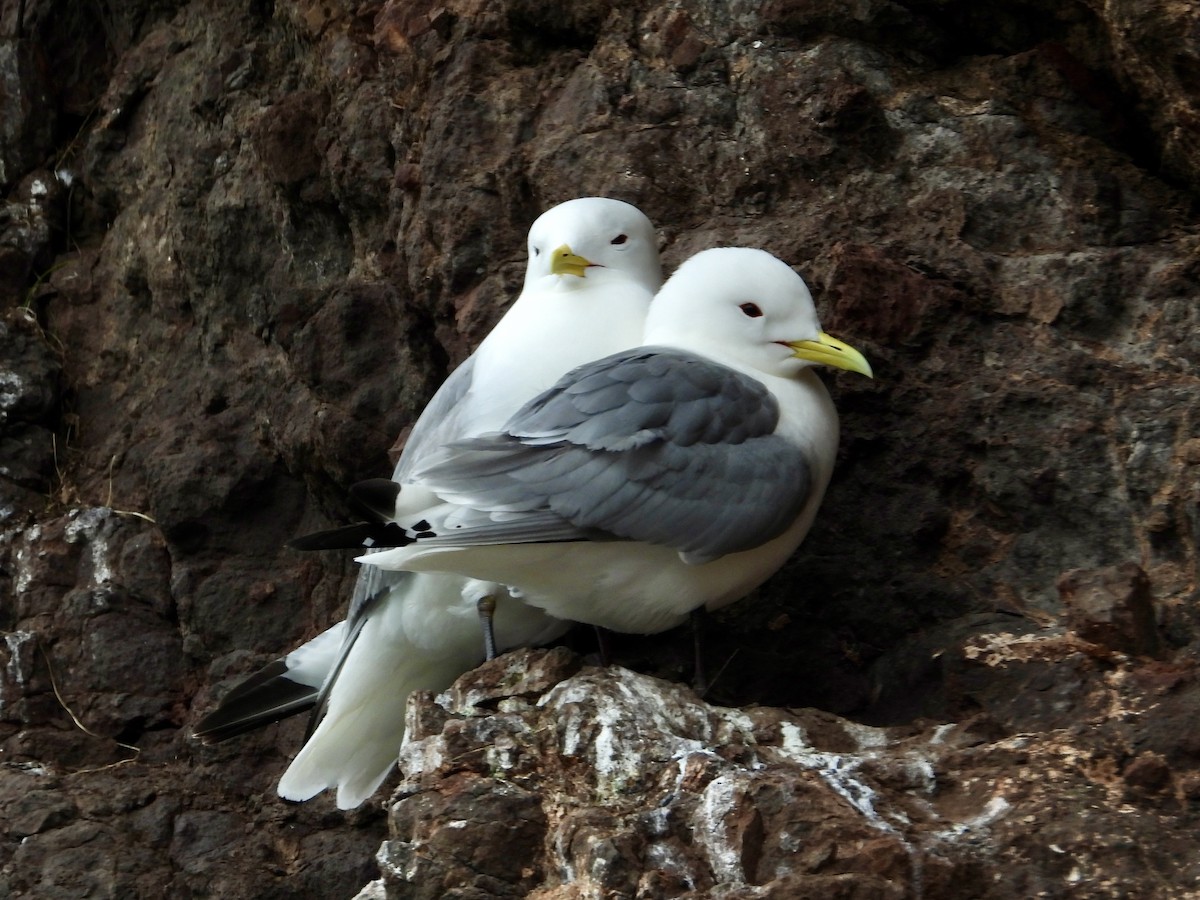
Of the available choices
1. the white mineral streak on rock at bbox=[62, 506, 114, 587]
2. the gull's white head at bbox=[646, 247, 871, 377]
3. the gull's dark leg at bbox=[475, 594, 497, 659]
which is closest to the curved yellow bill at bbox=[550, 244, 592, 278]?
the gull's white head at bbox=[646, 247, 871, 377]

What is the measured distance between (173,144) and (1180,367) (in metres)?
3.54

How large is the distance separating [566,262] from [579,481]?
88 centimetres

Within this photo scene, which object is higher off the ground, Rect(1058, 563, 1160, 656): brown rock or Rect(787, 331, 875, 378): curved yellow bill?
Rect(787, 331, 875, 378): curved yellow bill

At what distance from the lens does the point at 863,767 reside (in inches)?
131

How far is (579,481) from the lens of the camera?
12.0 ft

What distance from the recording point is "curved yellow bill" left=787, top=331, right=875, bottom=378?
390cm

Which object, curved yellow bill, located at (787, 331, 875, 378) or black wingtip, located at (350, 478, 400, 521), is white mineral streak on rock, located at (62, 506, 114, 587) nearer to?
black wingtip, located at (350, 478, 400, 521)

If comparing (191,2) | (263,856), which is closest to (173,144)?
(191,2)

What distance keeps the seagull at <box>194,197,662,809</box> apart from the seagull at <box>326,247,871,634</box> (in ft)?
0.82

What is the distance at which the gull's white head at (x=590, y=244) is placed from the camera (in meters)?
4.38

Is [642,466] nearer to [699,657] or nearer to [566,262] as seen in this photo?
[699,657]

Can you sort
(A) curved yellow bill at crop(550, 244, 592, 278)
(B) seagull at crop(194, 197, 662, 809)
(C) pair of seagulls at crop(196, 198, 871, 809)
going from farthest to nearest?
(A) curved yellow bill at crop(550, 244, 592, 278) → (B) seagull at crop(194, 197, 662, 809) → (C) pair of seagulls at crop(196, 198, 871, 809)

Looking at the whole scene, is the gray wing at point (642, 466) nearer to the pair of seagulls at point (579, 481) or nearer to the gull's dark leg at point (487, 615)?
the pair of seagulls at point (579, 481)

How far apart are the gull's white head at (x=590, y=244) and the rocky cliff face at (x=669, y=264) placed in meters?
0.32
